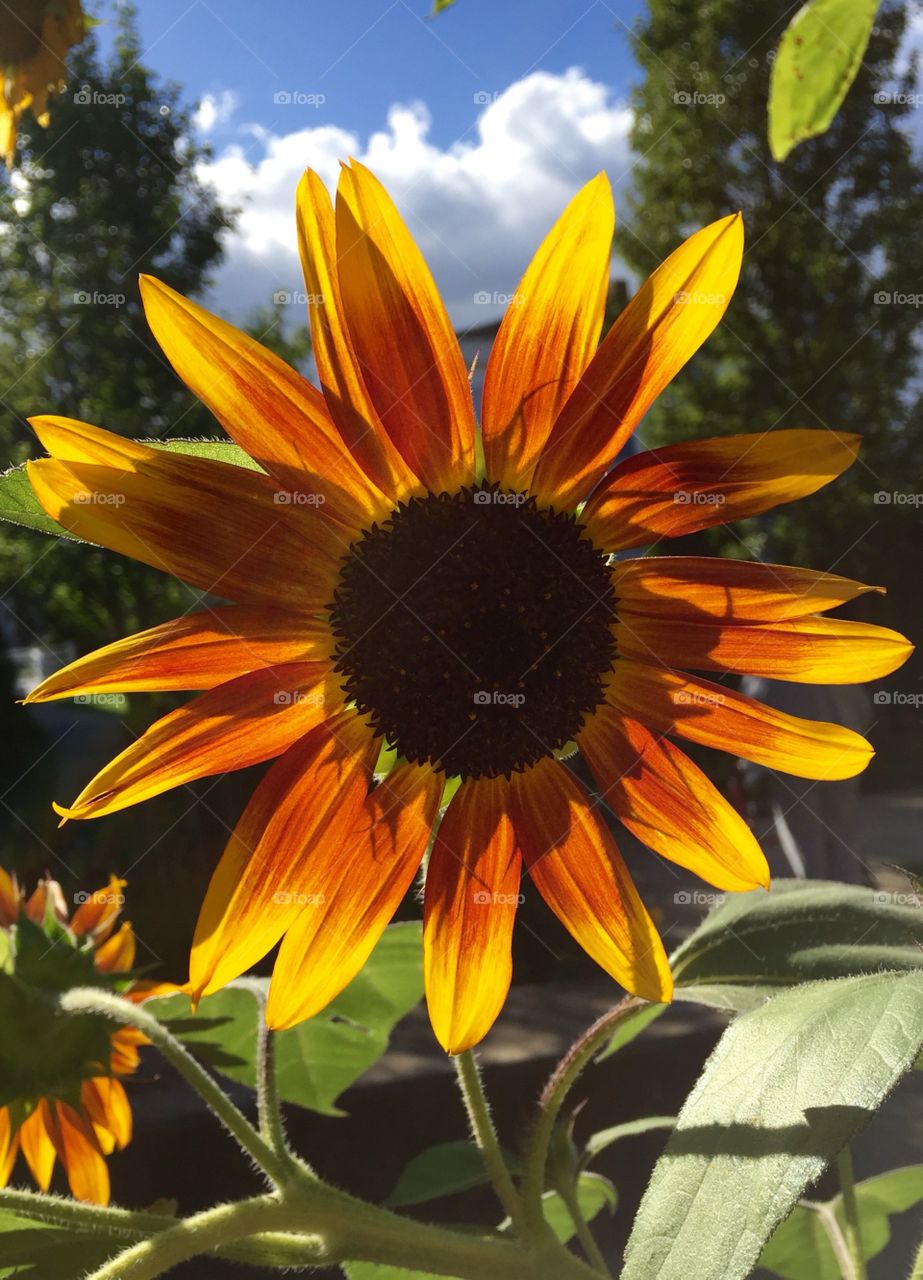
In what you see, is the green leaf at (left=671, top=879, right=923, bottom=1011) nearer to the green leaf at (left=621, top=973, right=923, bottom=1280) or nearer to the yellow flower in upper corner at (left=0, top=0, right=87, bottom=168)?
the green leaf at (left=621, top=973, right=923, bottom=1280)

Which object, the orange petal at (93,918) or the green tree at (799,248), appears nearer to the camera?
the orange petal at (93,918)

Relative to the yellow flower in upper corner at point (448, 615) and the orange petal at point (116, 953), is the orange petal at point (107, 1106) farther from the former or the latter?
the yellow flower in upper corner at point (448, 615)

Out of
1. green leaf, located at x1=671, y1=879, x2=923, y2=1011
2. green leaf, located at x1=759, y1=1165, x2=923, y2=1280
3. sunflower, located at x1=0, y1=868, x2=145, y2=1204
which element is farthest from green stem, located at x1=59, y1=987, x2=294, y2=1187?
green leaf, located at x1=759, y1=1165, x2=923, y2=1280

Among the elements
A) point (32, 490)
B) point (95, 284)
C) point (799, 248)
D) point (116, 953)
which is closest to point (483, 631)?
point (32, 490)

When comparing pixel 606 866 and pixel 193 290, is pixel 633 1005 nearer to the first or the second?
pixel 606 866

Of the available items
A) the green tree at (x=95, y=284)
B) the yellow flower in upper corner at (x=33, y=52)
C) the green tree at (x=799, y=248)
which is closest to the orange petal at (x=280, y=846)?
the yellow flower in upper corner at (x=33, y=52)

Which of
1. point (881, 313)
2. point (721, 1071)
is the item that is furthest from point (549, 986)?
point (881, 313)

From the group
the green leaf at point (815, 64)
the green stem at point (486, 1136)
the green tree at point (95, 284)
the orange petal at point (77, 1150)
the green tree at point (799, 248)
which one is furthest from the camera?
the green tree at point (799, 248)
